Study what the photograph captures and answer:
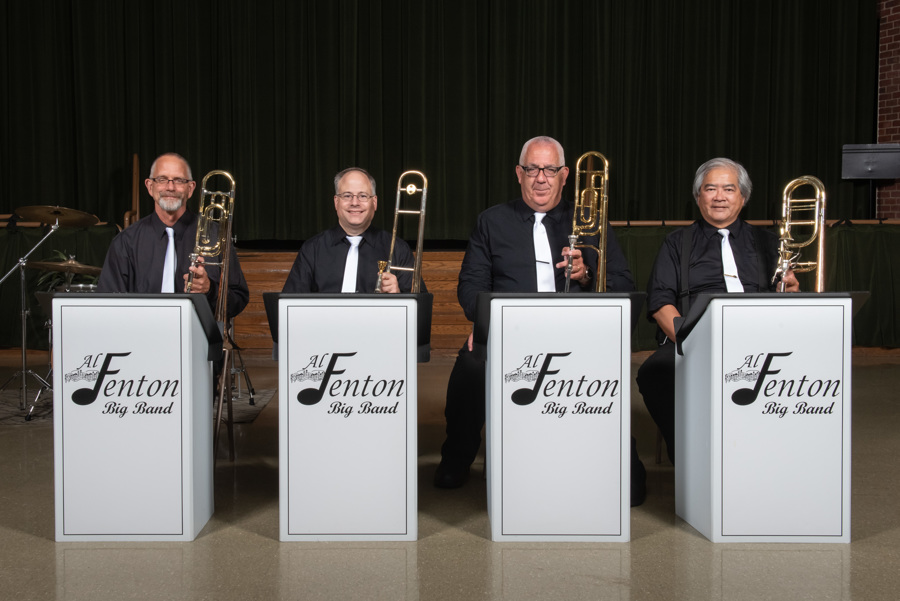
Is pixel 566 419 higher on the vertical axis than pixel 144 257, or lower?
lower

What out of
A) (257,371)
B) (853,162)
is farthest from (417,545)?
(853,162)

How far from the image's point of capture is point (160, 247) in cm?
381

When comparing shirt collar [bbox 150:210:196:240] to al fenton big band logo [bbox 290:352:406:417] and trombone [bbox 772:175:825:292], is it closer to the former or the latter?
al fenton big band logo [bbox 290:352:406:417]

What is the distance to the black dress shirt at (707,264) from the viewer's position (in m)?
3.56

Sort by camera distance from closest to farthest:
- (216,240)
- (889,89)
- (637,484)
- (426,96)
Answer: (637,484), (216,240), (889,89), (426,96)

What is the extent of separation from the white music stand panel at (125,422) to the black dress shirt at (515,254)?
135 centimetres

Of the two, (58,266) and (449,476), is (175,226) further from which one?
(449,476)

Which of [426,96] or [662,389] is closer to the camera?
[662,389]

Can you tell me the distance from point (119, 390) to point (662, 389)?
209 cm

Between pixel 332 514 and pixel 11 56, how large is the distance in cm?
811

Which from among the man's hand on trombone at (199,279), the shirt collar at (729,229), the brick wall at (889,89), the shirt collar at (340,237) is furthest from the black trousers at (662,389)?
the brick wall at (889,89)

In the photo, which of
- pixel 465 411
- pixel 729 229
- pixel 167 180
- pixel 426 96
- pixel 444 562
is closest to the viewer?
pixel 444 562

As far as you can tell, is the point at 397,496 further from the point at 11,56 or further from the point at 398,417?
the point at 11,56

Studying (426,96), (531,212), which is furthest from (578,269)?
(426,96)
